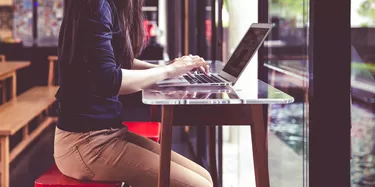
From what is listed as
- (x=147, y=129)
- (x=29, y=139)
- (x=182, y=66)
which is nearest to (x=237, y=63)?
(x=182, y=66)

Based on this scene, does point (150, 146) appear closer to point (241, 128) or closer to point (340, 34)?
point (340, 34)

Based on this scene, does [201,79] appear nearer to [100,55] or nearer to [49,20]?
A: [100,55]

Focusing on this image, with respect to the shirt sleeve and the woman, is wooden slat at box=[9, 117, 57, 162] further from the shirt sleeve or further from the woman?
the shirt sleeve

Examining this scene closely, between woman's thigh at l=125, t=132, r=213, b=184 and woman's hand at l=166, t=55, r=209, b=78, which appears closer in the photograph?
woman's hand at l=166, t=55, r=209, b=78

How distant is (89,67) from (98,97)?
160 mm

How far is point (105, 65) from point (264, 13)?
117 centimetres

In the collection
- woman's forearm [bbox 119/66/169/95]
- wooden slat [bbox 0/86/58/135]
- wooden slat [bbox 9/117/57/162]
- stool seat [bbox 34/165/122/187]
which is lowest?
wooden slat [bbox 9/117/57/162]

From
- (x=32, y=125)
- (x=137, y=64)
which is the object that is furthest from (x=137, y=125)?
(x=32, y=125)

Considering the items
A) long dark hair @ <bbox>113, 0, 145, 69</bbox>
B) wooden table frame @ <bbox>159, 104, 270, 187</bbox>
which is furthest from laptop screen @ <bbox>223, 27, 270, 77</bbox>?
long dark hair @ <bbox>113, 0, 145, 69</bbox>

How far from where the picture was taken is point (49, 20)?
9.91 m

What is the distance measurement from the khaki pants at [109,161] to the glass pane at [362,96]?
24.4 inches

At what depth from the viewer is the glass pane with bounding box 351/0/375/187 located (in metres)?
1.85

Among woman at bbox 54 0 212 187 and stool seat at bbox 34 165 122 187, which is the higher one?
woman at bbox 54 0 212 187

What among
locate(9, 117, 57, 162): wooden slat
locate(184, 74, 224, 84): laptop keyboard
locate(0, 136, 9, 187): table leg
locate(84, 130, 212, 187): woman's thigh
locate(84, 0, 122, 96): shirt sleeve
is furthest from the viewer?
locate(9, 117, 57, 162): wooden slat
